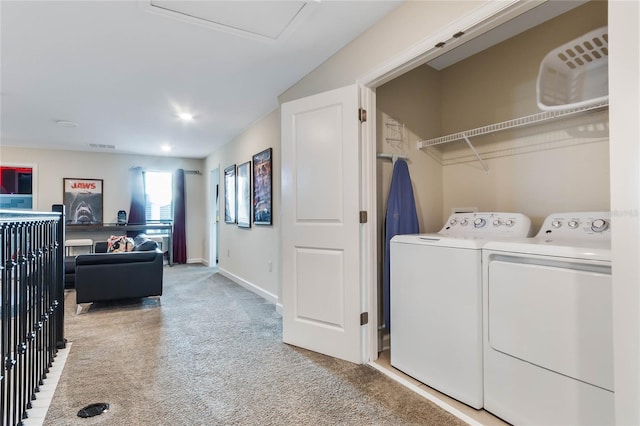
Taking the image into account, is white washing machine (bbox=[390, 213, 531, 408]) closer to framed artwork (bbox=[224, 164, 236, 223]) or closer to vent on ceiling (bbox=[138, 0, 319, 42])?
vent on ceiling (bbox=[138, 0, 319, 42])

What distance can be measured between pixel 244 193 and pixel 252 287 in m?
1.33

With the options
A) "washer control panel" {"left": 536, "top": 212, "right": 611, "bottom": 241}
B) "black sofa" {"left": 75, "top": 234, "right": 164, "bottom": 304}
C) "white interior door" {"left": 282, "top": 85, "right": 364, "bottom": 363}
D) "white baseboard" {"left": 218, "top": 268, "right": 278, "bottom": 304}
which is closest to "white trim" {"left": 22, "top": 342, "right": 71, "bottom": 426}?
"black sofa" {"left": 75, "top": 234, "right": 164, "bottom": 304}

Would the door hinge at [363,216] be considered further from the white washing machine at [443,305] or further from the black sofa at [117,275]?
the black sofa at [117,275]

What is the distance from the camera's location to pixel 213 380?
2150 mm

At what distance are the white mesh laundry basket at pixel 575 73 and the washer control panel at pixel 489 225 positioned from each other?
26.9 inches

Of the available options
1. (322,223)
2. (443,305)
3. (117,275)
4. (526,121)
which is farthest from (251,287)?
(526,121)

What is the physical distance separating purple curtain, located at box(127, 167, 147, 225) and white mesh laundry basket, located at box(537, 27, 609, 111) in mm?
6928

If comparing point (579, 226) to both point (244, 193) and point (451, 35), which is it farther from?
point (244, 193)

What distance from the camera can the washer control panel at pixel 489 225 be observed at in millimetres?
2125

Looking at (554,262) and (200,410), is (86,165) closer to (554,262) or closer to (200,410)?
(200,410)

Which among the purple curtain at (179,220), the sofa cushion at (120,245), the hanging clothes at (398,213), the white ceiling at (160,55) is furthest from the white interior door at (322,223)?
the purple curtain at (179,220)

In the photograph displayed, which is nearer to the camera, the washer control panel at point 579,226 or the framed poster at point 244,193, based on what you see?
the washer control panel at point 579,226

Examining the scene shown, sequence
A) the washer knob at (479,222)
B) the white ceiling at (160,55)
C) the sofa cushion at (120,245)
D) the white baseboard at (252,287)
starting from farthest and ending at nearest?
the sofa cushion at (120,245) → the white baseboard at (252,287) → the washer knob at (479,222) → the white ceiling at (160,55)

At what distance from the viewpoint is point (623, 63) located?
41.6 inches
